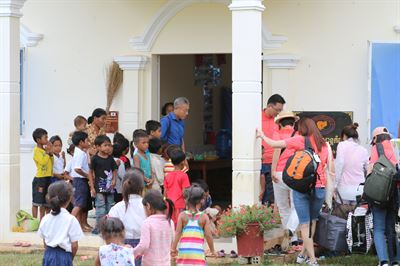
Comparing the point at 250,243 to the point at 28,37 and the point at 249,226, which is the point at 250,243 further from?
the point at 28,37

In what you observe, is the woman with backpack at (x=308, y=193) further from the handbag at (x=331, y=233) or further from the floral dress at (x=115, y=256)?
the floral dress at (x=115, y=256)

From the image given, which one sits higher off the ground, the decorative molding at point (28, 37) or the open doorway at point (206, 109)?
the decorative molding at point (28, 37)

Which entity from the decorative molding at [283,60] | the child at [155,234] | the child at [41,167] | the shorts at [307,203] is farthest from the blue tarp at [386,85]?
the child at [155,234]

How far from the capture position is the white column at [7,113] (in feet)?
44.1

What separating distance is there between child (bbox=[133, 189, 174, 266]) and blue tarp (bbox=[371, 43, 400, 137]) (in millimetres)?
6466

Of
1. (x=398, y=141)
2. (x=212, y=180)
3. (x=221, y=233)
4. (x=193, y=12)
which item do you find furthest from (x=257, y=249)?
(x=212, y=180)

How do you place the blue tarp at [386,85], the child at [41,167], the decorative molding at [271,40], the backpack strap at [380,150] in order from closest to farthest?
the backpack strap at [380,150], the child at [41,167], the blue tarp at [386,85], the decorative molding at [271,40]

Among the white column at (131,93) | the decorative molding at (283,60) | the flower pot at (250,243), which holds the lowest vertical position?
the flower pot at (250,243)

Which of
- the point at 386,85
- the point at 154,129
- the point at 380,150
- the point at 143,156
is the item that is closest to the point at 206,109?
the point at 386,85

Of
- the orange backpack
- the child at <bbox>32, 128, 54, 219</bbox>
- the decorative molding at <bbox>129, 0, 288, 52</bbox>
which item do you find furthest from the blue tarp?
the child at <bbox>32, 128, 54, 219</bbox>

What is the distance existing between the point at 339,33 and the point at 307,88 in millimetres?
989

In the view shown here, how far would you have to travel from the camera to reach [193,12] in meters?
15.8

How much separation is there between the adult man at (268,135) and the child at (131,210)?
164 inches

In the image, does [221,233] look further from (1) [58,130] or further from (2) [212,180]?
(2) [212,180]
